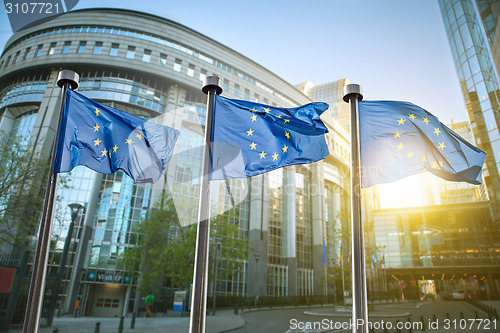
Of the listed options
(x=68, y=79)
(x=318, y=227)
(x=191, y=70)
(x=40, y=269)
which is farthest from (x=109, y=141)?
(x=318, y=227)

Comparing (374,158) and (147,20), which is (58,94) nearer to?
(147,20)

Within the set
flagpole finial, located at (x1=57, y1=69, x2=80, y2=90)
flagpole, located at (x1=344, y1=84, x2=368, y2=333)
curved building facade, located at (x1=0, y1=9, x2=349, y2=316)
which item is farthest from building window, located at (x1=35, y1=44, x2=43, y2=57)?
flagpole, located at (x1=344, y1=84, x2=368, y2=333)

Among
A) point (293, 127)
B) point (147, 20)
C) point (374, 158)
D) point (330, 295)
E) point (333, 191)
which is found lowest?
point (330, 295)

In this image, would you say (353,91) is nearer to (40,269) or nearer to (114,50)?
(40,269)

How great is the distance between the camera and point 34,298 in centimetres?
634

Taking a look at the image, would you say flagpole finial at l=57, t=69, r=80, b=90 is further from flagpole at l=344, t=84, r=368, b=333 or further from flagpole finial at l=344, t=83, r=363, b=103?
flagpole at l=344, t=84, r=368, b=333

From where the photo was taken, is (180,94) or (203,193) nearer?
(203,193)

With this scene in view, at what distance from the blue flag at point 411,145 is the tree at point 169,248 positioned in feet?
81.7

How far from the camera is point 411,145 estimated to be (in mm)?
8289

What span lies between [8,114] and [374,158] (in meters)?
56.5

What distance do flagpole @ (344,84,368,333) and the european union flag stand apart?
0.71 metres

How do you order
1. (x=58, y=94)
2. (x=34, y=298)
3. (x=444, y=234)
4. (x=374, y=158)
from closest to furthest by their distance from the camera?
(x=34, y=298), (x=374, y=158), (x=58, y=94), (x=444, y=234)

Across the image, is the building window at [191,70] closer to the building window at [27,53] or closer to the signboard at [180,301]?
the building window at [27,53]

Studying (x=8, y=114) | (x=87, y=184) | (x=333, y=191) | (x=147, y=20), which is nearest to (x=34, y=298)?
(x=87, y=184)
